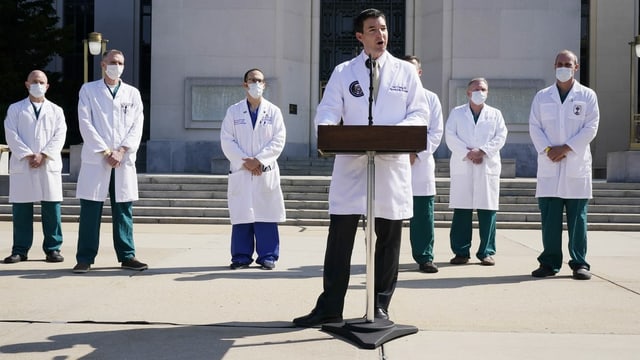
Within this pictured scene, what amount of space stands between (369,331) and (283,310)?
113 cm

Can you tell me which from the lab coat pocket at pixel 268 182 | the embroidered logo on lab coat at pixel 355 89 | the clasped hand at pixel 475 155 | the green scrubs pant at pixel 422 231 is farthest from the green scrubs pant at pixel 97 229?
the clasped hand at pixel 475 155

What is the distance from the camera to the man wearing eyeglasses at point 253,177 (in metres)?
8.55

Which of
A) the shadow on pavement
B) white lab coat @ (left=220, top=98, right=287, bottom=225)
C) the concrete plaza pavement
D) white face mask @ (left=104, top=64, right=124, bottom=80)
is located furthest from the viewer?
white lab coat @ (left=220, top=98, right=287, bottom=225)

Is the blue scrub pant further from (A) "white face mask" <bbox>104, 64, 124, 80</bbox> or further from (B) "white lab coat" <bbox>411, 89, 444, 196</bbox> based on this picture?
(A) "white face mask" <bbox>104, 64, 124, 80</bbox>

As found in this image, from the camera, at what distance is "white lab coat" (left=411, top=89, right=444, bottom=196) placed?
828 cm

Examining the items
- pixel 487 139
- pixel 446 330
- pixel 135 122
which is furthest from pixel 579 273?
pixel 135 122

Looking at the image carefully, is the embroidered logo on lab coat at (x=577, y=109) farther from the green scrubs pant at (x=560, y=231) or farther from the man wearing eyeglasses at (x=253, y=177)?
the man wearing eyeglasses at (x=253, y=177)

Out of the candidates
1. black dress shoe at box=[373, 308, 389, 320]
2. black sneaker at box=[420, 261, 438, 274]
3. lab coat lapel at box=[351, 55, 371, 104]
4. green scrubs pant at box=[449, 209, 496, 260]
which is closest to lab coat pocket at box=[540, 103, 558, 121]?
green scrubs pant at box=[449, 209, 496, 260]

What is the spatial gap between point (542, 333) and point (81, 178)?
515cm

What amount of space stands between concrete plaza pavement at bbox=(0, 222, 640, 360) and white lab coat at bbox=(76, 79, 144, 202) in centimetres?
88

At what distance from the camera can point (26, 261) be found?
8.85m

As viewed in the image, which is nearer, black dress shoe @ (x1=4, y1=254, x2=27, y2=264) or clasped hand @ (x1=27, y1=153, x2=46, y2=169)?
black dress shoe @ (x1=4, y1=254, x2=27, y2=264)

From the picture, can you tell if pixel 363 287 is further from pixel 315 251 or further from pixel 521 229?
pixel 521 229

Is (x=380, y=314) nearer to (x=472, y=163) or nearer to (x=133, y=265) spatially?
(x=133, y=265)
